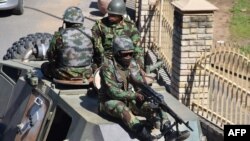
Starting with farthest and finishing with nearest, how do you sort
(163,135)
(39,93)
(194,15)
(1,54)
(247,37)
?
(247,37) → (1,54) → (194,15) → (39,93) → (163,135)

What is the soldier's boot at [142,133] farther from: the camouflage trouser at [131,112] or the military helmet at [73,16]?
the military helmet at [73,16]

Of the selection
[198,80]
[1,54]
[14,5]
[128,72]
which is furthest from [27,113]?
[14,5]

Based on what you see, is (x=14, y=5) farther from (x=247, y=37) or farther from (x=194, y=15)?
(x=194, y=15)

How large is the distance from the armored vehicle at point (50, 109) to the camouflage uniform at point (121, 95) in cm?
15

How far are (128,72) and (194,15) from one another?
11.5ft

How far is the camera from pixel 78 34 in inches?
366

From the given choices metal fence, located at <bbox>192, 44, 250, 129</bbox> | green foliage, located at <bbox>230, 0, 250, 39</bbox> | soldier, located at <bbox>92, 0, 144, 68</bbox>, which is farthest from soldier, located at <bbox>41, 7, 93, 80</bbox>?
green foliage, located at <bbox>230, 0, 250, 39</bbox>

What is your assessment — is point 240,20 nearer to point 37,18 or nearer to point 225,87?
point 37,18

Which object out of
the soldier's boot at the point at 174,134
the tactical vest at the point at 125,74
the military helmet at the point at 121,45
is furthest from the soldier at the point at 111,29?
the soldier's boot at the point at 174,134

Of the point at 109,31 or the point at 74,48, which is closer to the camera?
the point at 74,48

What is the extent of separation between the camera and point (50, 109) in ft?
28.5

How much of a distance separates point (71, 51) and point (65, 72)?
25 centimetres

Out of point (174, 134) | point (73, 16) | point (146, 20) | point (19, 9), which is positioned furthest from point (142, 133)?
point (19, 9)

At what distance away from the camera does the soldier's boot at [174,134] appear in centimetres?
754
